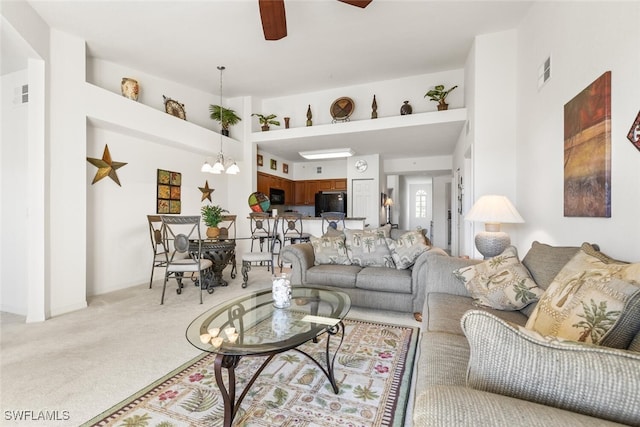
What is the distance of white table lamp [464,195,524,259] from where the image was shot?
104 inches

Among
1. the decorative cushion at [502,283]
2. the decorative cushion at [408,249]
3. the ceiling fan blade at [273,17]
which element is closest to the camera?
the decorative cushion at [502,283]

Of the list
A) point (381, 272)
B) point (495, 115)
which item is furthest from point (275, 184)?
point (495, 115)

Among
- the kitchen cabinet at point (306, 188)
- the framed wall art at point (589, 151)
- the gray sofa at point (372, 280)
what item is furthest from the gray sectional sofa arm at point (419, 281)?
the kitchen cabinet at point (306, 188)

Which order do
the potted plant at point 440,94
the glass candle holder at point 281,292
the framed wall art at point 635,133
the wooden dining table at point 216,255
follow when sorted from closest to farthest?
1. the framed wall art at point 635,133
2. the glass candle holder at point 281,292
3. the wooden dining table at point 216,255
4. the potted plant at point 440,94

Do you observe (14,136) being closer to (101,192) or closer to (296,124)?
(101,192)

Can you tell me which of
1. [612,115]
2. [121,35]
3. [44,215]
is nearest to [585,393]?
[612,115]

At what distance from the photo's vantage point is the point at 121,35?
3311 millimetres

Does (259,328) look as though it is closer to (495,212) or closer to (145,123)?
(495,212)

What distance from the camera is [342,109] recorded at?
16.8 feet

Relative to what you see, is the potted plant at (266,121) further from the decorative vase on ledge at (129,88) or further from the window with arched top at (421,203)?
the window with arched top at (421,203)

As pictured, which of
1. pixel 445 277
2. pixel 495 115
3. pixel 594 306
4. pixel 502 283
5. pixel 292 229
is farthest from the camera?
pixel 292 229

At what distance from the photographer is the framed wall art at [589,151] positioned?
5.27 ft

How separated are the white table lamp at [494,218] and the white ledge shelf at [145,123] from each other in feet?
13.5

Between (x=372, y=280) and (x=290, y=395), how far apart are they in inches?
57.6
